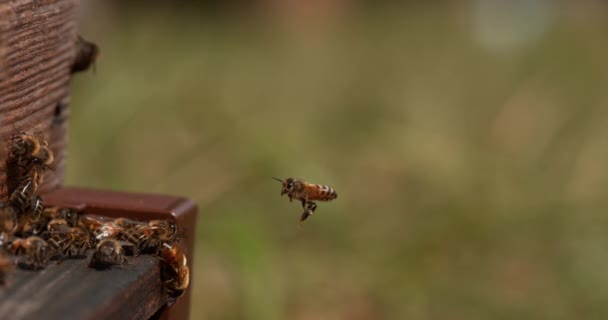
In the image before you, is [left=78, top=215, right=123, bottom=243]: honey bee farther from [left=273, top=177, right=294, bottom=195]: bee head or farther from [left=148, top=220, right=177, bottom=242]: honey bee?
[left=273, top=177, right=294, bottom=195]: bee head

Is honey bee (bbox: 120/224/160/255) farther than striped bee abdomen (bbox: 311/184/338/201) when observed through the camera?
No

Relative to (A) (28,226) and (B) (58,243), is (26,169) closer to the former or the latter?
(A) (28,226)

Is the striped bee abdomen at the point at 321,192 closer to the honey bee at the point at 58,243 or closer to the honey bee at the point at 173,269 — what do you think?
the honey bee at the point at 173,269

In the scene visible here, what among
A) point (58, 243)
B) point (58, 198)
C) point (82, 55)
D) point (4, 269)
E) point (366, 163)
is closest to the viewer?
point (4, 269)

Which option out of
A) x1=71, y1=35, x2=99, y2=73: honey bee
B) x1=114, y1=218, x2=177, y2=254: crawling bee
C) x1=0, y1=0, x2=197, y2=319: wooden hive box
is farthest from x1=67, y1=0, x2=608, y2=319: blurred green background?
x1=114, y1=218, x2=177, y2=254: crawling bee

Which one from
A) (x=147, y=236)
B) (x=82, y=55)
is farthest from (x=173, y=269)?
(x=82, y=55)

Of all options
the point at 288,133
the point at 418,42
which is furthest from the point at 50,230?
the point at 418,42
